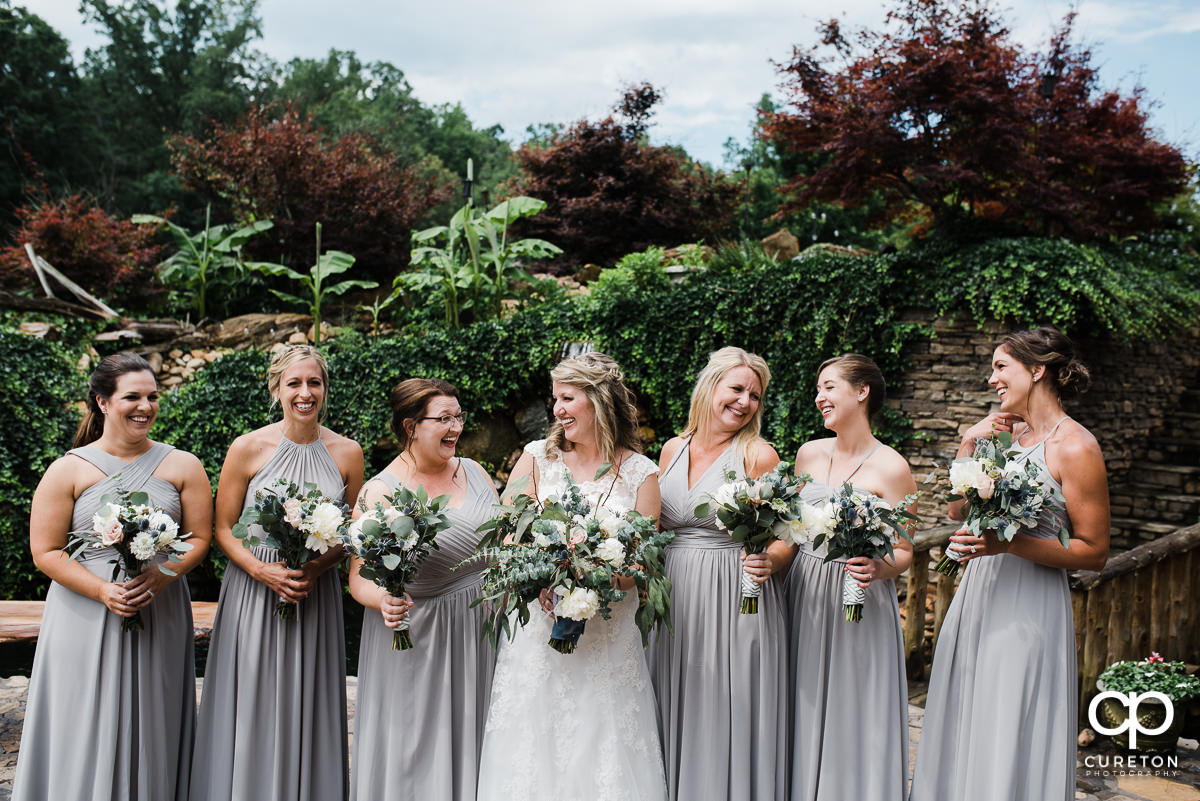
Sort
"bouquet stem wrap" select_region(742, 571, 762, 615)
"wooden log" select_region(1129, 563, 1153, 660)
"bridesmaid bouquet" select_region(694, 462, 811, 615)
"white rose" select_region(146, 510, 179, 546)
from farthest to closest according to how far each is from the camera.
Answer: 1. "wooden log" select_region(1129, 563, 1153, 660)
2. "bouquet stem wrap" select_region(742, 571, 762, 615)
3. "white rose" select_region(146, 510, 179, 546)
4. "bridesmaid bouquet" select_region(694, 462, 811, 615)

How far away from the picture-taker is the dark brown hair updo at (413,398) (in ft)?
12.0

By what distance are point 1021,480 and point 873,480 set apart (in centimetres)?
61

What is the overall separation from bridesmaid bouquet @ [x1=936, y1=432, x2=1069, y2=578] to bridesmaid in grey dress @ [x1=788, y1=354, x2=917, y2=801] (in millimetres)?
346

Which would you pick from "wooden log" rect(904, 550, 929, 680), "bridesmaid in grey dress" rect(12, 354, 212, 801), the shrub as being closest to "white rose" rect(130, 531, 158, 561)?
"bridesmaid in grey dress" rect(12, 354, 212, 801)

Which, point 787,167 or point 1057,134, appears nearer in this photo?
point 1057,134

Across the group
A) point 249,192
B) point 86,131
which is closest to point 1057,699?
point 249,192

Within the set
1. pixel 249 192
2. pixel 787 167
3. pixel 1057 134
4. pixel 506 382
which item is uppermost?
pixel 787 167

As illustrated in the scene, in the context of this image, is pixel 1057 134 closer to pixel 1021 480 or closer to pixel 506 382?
pixel 506 382

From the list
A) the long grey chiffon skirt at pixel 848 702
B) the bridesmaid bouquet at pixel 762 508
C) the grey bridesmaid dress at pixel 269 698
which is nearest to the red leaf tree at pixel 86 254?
the grey bridesmaid dress at pixel 269 698

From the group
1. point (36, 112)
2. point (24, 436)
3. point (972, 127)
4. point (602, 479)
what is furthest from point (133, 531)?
point (36, 112)

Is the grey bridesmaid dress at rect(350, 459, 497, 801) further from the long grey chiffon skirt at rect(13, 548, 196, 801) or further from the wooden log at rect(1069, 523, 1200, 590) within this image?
the wooden log at rect(1069, 523, 1200, 590)

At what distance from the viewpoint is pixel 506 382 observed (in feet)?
35.0

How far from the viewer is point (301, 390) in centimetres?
387

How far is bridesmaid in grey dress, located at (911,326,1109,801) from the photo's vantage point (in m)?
3.38
